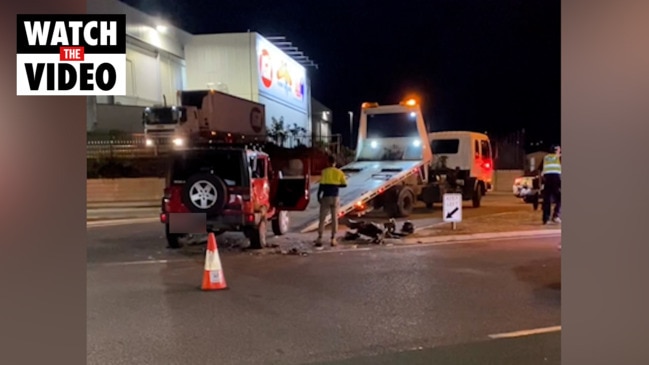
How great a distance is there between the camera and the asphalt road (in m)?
6.14

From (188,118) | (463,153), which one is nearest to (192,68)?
(188,118)

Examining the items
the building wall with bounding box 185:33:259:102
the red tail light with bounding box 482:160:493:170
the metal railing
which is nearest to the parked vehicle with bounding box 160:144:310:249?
the red tail light with bounding box 482:160:493:170

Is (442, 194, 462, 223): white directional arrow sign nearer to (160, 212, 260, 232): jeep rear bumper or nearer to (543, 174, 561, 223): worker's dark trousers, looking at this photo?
(543, 174, 561, 223): worker's dark trousers

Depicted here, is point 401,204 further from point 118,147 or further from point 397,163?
point 118,147

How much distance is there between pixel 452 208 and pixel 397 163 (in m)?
4.45

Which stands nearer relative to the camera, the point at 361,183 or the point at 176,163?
the point at 176,163

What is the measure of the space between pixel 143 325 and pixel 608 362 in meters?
4.71

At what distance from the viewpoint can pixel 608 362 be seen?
182 inches

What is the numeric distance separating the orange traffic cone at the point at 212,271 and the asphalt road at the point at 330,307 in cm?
19

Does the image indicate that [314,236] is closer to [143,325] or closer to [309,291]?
[309,291]

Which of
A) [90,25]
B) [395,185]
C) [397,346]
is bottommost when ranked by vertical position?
[397,346]

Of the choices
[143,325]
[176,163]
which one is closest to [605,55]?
[143,325]

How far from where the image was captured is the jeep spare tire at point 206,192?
39.6 feet

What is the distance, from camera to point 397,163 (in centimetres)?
1941
